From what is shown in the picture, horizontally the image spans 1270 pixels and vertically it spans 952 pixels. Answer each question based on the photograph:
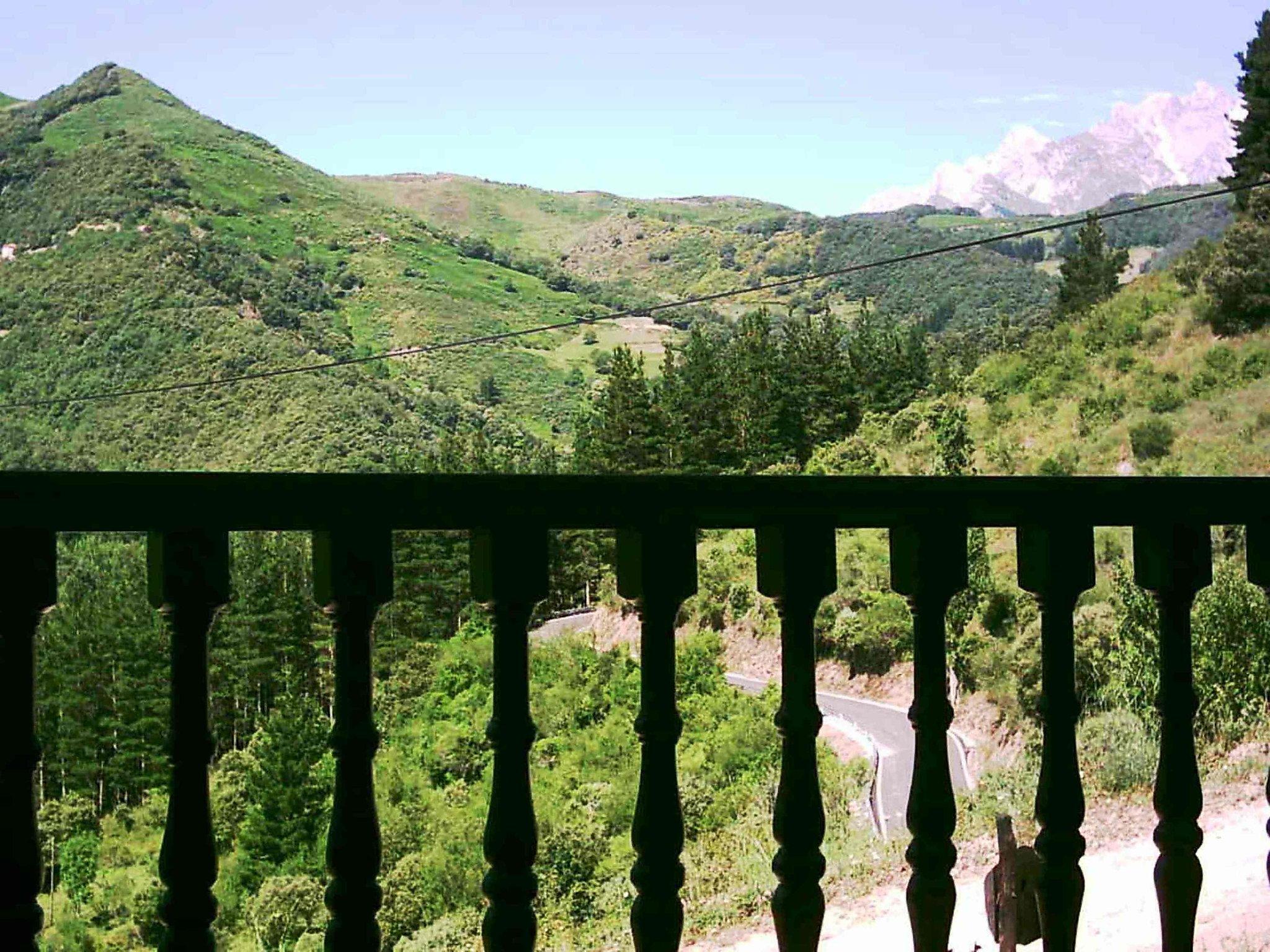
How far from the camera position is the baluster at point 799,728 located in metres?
1.11

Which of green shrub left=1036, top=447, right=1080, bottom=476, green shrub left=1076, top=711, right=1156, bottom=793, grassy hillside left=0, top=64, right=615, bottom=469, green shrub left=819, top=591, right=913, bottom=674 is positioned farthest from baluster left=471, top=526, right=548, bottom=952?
grassy hillside left=0, top=64, right=615, bottom=469

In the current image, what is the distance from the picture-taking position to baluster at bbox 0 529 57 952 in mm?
878

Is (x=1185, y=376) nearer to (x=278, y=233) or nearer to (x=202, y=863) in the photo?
(x=202, y=863)

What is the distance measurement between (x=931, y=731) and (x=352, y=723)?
1.80ft

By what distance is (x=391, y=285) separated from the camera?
204 ft

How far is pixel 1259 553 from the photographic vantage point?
1306mm

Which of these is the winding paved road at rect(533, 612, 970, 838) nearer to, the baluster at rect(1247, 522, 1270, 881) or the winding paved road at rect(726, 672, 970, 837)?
the winding paved road at rect(726, 672, 970, 837)

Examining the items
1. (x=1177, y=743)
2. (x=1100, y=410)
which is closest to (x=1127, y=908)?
(x=1177, y=743)

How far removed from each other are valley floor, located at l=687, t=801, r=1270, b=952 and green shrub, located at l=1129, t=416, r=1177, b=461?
22.2 meters

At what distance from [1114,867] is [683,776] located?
50.5 feet

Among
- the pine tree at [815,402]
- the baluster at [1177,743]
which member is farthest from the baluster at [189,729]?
the pine tree at [815,402]

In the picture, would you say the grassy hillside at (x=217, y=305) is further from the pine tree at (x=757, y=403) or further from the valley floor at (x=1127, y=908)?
the valley floor at (x=1127, y=908)

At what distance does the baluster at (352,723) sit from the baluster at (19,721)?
0.21 metres

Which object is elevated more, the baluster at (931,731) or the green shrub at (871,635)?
the baluster at (931,731)
